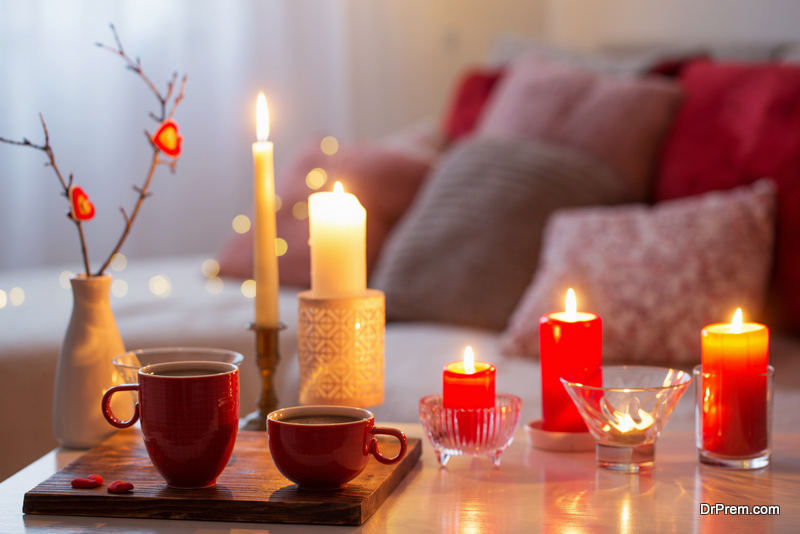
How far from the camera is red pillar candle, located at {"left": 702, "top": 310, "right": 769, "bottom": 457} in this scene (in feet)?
2.61

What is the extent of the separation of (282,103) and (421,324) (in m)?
1.53

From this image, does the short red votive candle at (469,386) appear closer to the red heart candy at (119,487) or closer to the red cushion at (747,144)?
the red heart candy at (119,487)

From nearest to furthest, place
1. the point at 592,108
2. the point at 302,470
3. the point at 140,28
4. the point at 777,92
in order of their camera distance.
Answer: the point at 302,470
the point at 777,92
the point at 592,108
the point at 140,28

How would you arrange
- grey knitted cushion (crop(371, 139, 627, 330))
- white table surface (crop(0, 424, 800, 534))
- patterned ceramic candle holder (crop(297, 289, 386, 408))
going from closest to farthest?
1. white table surface (crop(0, 424, 800, 534))
2. patterned ceramic candle holder (crop(297, 289, 386, 408))
3. grey knitted cushion (crop(371, 139, 627, 330))

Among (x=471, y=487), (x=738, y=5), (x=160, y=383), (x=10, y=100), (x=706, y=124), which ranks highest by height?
(x=738, y=5)

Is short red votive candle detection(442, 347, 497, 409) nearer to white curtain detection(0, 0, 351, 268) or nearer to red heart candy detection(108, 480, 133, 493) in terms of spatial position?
red heart candy detection(108, 480, 133, 493)

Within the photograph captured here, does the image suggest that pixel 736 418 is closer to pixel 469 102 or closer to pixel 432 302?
pixel 432 302

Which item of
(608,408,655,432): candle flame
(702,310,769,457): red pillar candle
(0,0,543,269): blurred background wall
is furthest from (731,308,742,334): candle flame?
(0,0,543,269): blurred background wall

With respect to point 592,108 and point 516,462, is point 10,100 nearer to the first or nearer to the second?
point 592,108

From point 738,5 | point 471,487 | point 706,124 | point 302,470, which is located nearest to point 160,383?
point 302,470

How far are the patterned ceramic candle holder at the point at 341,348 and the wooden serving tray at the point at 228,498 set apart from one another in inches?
4.5

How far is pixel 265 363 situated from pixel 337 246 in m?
0.17

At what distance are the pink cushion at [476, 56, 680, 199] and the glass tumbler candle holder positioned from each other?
2.97ft

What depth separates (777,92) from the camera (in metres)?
1.52
